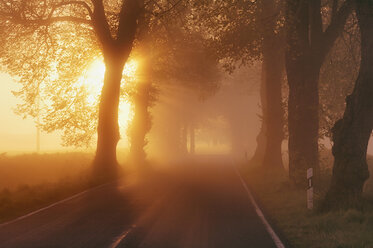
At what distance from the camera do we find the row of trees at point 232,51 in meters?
13.9

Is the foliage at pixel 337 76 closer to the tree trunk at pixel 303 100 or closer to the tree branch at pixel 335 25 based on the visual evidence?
the tree branch at pixel 335 25

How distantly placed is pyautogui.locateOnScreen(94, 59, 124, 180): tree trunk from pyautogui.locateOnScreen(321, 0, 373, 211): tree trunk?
13.7 m

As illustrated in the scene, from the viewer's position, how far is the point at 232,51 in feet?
74.1

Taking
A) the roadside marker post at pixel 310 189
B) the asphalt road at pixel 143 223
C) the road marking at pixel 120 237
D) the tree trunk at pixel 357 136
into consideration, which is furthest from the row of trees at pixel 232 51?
the road marking at pixel 120 237

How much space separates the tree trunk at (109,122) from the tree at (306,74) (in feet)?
30.4

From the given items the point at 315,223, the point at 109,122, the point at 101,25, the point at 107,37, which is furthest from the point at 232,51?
the point at 315,223

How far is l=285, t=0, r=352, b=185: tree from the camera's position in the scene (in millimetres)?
19873

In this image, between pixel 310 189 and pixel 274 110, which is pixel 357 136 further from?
pixel 274 110

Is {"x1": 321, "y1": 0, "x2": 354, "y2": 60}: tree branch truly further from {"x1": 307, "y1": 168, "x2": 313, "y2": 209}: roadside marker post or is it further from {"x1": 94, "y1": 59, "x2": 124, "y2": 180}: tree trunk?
{"x1": 94, "y1": 59, "x2": 124, "y2": 180}: tree trunk

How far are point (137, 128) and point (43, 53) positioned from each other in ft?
45.4

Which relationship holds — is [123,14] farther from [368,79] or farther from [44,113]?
[368,79]

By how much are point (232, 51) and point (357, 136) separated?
977cm

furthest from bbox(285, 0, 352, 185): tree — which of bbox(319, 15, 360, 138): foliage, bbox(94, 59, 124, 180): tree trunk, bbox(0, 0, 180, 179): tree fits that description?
bbox(94, 59, 124, 180): tree trunk

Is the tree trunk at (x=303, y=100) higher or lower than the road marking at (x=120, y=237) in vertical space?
higher
